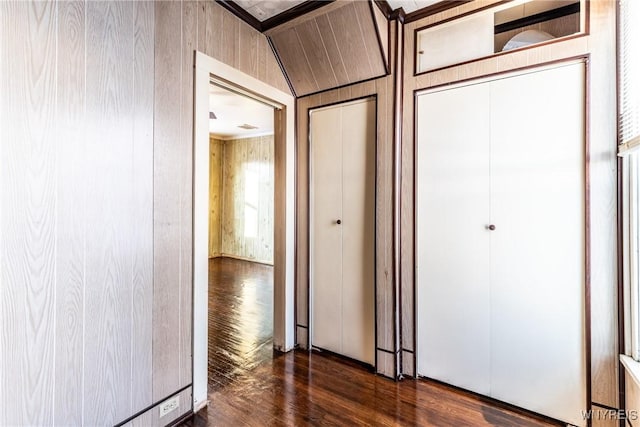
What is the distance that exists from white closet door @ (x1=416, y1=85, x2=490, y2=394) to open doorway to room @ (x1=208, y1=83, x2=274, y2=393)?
1381 millimetres

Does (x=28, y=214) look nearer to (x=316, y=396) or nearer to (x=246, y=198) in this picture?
(x=316, y=396)

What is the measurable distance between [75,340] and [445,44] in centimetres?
271

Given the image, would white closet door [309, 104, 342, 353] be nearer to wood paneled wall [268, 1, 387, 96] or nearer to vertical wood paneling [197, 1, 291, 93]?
wood paneled wall [268, 1, 387, 96]

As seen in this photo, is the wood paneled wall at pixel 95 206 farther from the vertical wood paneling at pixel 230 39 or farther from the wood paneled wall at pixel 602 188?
the wood paneled wall at pixel 602 188

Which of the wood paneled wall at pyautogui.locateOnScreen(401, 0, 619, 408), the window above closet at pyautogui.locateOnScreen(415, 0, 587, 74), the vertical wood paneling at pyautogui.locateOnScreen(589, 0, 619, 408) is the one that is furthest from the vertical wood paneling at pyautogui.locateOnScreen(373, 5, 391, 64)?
the vertical wood paneling at pyautogui.locateOnScreen(589, 0, 619, 408)

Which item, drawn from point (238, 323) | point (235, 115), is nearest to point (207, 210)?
point (238, 323)

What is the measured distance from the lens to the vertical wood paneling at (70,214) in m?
1.34

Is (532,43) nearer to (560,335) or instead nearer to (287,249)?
(560,335)

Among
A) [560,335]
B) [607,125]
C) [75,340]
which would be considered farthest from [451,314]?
[75,340]

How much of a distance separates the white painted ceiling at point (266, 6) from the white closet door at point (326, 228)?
775mm

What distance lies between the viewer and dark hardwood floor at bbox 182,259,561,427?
1.82 meters

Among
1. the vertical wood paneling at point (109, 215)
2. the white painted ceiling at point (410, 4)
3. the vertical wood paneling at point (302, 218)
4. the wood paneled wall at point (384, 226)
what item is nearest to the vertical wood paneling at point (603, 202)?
the white painted ceiling at point (410, 4)

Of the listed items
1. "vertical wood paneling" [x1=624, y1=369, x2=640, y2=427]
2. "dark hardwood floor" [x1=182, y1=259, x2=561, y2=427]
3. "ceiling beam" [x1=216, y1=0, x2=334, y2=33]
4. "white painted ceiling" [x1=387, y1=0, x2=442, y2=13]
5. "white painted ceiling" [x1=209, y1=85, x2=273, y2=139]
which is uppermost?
"white painted ceiling" [x1=209, y1=85, x2=273, y2=139]

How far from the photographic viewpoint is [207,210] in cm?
198
